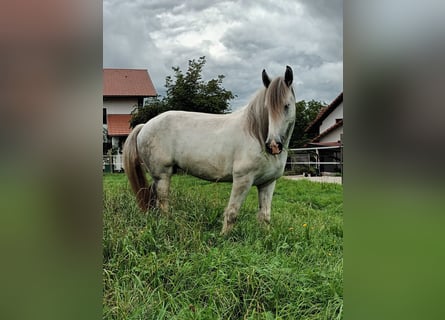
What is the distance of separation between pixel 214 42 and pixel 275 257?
3.07 feet

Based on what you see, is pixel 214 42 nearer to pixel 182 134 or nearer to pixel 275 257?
pixel 182 134

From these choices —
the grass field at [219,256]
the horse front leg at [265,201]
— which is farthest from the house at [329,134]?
the horse front leg at [265,201]

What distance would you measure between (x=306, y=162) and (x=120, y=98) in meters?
0.93

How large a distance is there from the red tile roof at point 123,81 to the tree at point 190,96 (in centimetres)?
13

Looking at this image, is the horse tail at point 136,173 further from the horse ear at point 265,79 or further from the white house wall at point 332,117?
the white house wall at point 332,117

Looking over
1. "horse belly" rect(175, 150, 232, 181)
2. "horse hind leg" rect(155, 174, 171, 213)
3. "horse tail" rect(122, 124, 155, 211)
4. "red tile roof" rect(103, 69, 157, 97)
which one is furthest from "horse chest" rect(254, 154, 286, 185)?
"red tile roof" rect(103, 69, 157, 97)

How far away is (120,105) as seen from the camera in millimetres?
1753

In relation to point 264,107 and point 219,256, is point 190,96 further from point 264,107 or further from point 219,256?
point 219,256

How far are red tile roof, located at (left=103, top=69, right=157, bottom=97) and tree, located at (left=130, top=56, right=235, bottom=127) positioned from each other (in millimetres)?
128

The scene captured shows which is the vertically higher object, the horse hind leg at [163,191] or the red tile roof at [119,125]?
the red tile roof at [119,125]

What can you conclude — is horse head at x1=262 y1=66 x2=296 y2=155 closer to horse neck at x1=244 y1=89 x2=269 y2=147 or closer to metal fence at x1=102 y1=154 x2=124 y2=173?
horse neck at x1=244 y1=89 x2=269 y2=147

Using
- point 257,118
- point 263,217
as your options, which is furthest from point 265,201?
point 257,118

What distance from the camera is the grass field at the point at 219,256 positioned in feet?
4.38
